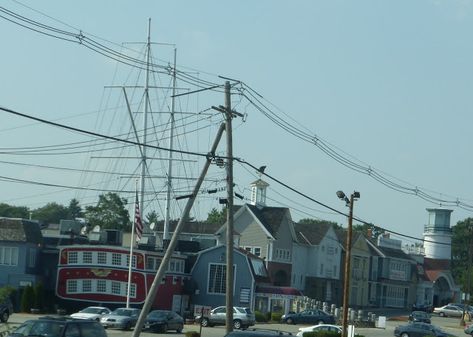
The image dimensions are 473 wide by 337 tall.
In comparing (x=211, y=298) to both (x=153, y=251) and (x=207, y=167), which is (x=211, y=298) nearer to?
(x=153, y=251)

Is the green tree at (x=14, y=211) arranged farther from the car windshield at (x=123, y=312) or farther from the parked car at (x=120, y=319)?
the parked car at (x=120, y=319)

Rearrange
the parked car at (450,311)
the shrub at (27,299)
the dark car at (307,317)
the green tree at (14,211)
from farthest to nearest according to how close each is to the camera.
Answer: the green tree at (14,211)
the parked car at (450,311)
the shrub at (27,299)
the dark car at (307,317)

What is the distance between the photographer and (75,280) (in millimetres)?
87625

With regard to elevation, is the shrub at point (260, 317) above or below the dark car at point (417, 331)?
below

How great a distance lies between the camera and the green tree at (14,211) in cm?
18335

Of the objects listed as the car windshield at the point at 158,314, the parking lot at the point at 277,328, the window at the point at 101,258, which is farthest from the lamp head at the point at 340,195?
the window at the point at 101,258

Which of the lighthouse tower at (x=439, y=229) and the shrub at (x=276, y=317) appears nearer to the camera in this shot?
the shrub at (x=276, y=317)

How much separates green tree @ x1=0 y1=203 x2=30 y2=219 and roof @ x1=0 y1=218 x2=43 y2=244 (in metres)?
94.4

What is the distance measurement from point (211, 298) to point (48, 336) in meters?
60.5

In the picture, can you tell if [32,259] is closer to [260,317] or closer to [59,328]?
[260,317]

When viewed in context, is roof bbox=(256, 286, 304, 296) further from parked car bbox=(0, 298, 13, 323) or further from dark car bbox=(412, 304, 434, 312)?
dark car bbox=(412, 304, 434, 312)

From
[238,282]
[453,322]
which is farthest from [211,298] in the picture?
[453,322]

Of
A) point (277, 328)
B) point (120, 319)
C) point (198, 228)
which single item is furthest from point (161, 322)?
point (198, 228)

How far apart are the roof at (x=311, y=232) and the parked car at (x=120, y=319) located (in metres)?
45.3
